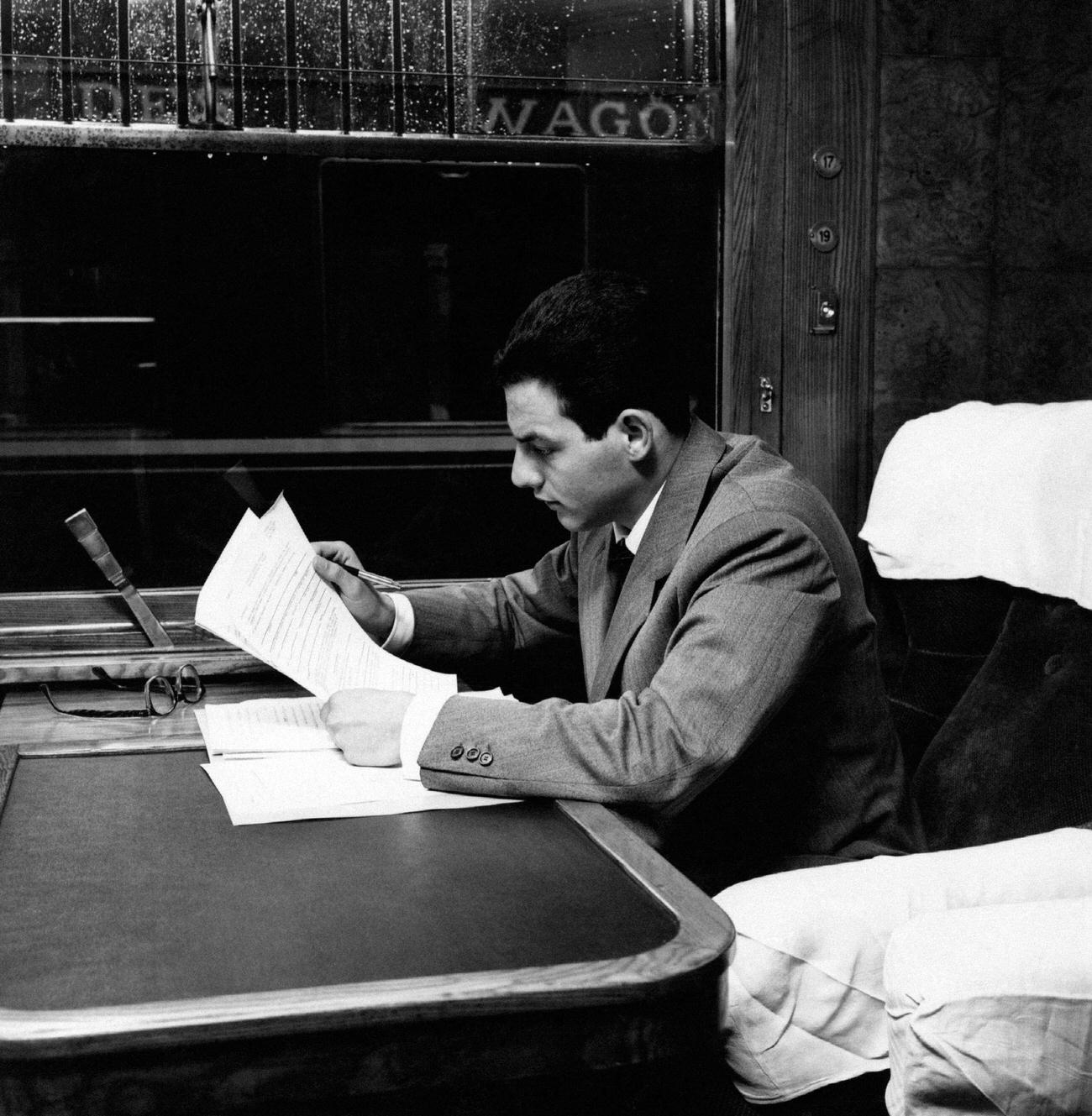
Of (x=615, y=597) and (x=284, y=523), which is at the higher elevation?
(x=284, y=523)

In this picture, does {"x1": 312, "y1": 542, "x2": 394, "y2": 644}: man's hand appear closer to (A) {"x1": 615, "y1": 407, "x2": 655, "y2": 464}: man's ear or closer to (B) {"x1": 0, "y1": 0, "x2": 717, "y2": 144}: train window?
(A) {"x1": 615, "y1": 407, "x2": 655, "y2": 464}: man's ear

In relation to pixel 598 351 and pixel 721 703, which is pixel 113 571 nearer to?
pixel 598 351

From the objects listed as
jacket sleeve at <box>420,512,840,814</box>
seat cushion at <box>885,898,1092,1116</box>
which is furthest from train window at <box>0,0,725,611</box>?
seat cushion at <box>885,898,1092,1116</box>

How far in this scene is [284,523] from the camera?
179 cm

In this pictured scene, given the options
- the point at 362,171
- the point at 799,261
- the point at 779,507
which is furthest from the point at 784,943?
the point at 362,171

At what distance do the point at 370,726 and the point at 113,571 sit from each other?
93cm

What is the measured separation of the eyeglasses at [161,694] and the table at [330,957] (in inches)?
20.9

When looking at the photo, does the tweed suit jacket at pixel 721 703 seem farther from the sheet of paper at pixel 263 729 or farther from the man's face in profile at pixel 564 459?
the sheet of paper at pixel 263 729

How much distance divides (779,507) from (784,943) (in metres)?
0.54

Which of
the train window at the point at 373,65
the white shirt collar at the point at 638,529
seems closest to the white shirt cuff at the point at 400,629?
the white shirt collar at the point at 638,529

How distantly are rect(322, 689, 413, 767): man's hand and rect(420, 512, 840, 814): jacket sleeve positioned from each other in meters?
0.07

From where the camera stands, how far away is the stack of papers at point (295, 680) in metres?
1.32

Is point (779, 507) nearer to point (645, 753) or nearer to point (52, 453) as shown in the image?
point (645, 753)

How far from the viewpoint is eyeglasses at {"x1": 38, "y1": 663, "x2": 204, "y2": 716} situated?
5.97ft
